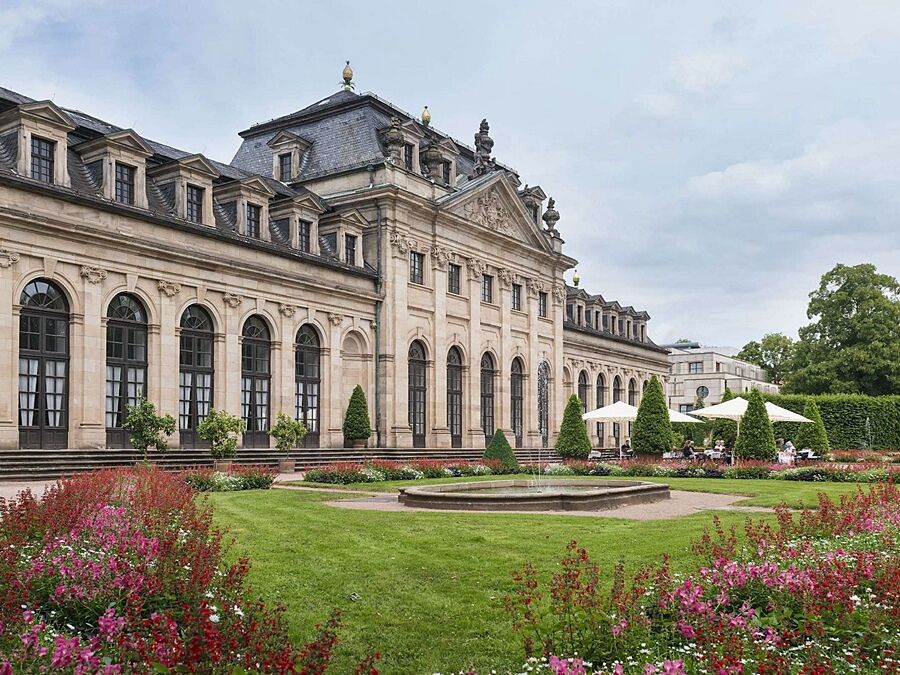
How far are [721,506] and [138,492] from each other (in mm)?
13672

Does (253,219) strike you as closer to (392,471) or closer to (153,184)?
(153,184)

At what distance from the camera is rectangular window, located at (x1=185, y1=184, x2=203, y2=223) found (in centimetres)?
3591

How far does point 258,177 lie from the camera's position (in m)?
38.7

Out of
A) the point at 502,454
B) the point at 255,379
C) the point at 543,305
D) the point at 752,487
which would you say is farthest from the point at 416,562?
the point at 543,305

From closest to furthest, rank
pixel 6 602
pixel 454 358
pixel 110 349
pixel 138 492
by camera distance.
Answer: pixel 6 602 < pixel 138 492 < pixel 110 349 < pixel 454 358

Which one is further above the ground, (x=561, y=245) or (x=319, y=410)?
(x=561, y=245)

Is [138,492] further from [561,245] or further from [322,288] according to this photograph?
[561,245]

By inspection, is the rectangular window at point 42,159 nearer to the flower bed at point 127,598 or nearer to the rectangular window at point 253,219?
the rectangular window at point 253,219

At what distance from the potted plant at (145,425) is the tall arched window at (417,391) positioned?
16.7 m

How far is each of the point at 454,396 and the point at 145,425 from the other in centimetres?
2164

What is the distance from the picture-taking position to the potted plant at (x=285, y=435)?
35.7 m

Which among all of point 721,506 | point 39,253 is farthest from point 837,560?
point 39,253

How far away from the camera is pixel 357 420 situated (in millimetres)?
41281

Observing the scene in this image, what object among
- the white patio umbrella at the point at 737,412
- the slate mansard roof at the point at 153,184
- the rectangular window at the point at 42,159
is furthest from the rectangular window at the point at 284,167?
the white patio umbrella at the point at 737,412
